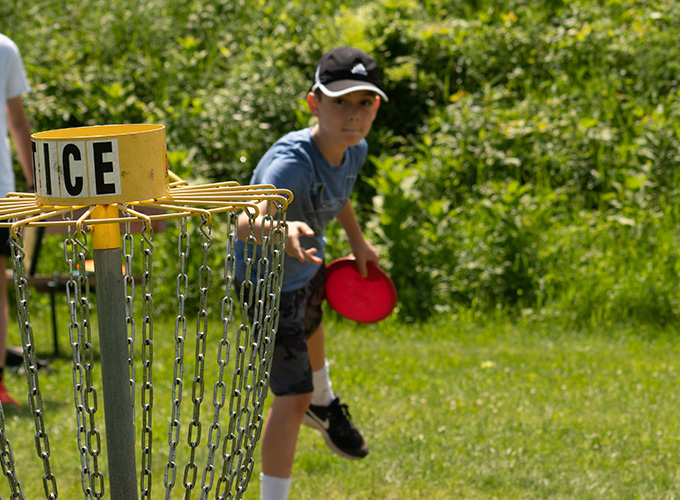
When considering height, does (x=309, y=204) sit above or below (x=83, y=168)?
below

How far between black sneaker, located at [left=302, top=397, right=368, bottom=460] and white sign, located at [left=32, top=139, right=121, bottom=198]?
2158 millimetres

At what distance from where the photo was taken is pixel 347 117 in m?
3.22

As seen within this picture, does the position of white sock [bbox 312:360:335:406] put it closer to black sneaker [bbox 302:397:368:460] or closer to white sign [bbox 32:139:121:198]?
black sneaker [bbox 302:397:368:460]

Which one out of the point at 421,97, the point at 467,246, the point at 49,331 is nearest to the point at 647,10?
the point at 421,97

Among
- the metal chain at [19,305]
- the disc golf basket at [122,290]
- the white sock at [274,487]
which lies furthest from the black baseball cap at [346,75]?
the metal chain at [19,305]

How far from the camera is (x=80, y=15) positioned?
997 cm

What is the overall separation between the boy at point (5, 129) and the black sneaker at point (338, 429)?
1.75 meters

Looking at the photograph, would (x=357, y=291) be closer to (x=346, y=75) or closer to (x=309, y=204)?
(x=309, y=204)

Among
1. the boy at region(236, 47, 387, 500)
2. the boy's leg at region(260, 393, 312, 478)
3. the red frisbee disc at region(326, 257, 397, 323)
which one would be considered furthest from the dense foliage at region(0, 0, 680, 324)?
the boy's leg at region(260, 393, 312, 478)

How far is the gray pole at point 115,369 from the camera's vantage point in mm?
1752

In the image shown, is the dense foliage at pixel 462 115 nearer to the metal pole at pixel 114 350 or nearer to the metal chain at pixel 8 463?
the metal pole at pixel 114 350

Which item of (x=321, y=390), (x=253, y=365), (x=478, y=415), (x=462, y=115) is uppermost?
(x=253, y=365)

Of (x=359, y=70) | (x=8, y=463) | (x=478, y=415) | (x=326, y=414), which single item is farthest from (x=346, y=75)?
(x=8, y=463)

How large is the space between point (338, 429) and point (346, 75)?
1.48 m
